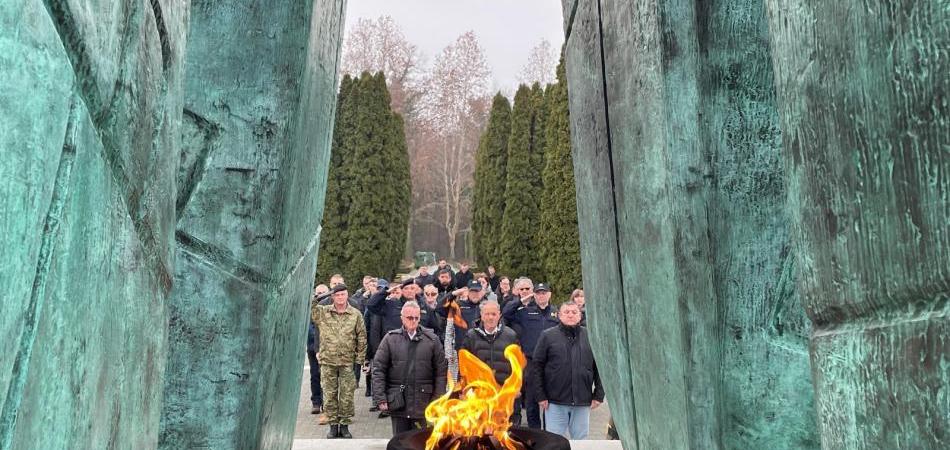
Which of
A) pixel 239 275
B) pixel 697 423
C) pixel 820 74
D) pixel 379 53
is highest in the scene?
pixel 379 53

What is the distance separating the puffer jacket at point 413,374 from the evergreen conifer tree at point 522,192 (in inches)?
543

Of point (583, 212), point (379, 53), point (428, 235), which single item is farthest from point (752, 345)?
point (428, 235)

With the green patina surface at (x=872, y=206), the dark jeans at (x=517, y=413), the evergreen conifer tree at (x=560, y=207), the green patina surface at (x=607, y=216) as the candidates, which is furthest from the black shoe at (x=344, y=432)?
the evergreen conifer tree at (x=560, y=207)

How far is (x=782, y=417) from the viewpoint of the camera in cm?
181

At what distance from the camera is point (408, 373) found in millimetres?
5812

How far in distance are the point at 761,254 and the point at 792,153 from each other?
0.90 metres

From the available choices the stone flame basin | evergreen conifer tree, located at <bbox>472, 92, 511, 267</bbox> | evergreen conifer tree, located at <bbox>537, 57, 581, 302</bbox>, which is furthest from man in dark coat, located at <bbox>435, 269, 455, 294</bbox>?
evergreen conifer tree, located at <bbox>472, 92, 511, 267</bbox>

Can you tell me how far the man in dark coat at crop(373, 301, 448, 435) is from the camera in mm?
5738

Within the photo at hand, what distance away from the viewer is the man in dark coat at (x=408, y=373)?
5738 millimetres

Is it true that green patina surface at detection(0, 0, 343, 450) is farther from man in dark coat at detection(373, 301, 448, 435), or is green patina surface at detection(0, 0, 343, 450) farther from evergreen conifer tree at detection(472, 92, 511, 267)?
evergreen conifer tree at detection(472, 92, 511, 267)

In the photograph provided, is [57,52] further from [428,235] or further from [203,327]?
[428,235]

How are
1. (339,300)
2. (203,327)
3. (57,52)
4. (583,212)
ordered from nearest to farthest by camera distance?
(57,52) → (203,327) → (583,212) → (339,300)

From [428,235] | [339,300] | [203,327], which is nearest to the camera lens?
[203,327]

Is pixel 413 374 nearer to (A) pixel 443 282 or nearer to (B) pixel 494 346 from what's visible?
(B) pixel 494 346
